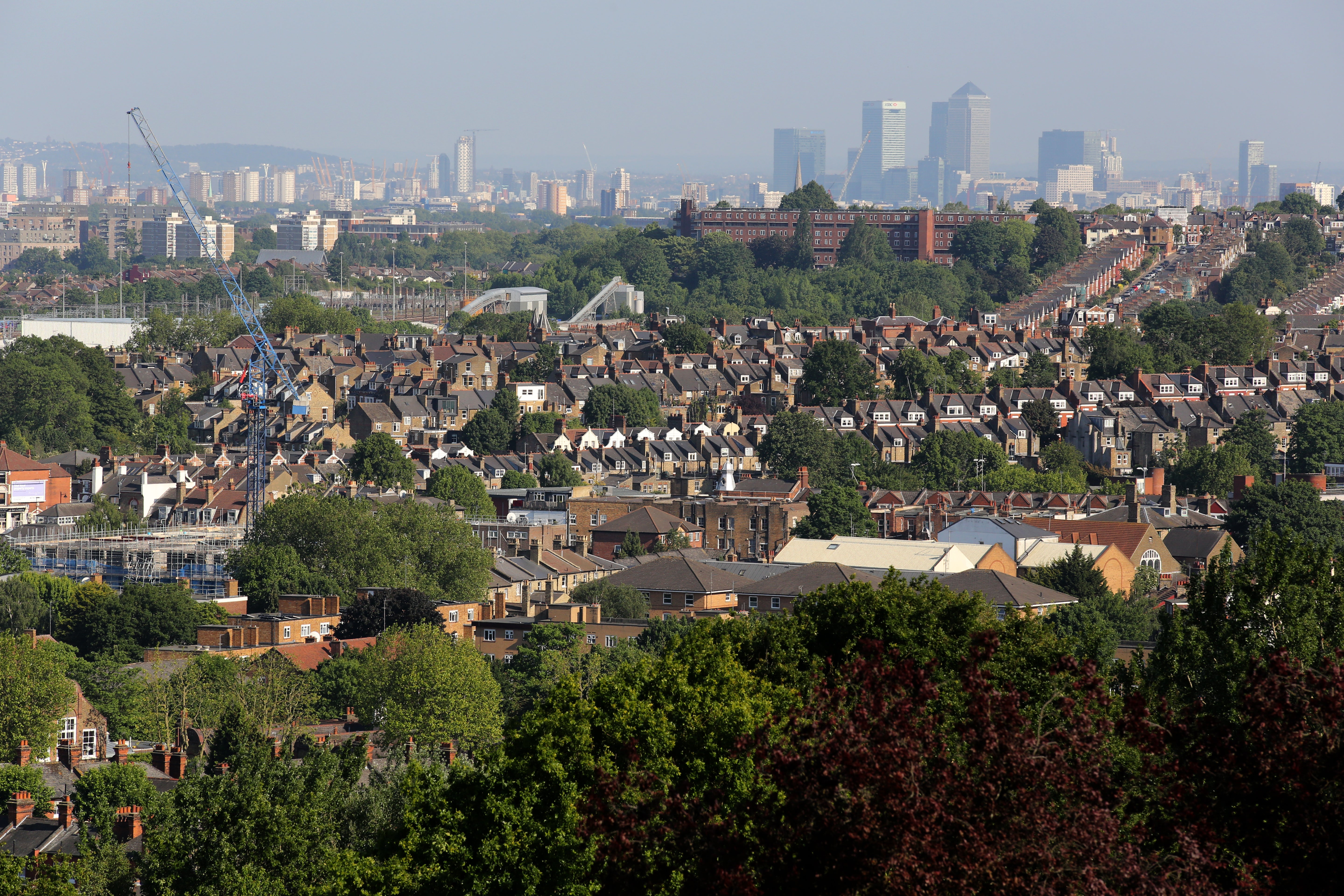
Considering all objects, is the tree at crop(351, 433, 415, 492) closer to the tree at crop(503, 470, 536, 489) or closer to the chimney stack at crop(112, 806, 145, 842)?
the tree at crop(503, 470, 536, 489)

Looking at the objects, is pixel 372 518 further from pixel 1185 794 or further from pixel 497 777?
pixel 1185 794

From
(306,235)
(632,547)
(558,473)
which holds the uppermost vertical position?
(306,235)

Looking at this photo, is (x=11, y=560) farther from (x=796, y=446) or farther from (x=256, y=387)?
(x=796, y=446)

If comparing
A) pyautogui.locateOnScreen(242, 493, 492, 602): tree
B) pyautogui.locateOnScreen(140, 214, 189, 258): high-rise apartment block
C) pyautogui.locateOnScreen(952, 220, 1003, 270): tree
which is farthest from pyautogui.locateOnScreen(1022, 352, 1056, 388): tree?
pyautogui.locateOnScreen(140, 214, 189, 258): high-rise apartment block

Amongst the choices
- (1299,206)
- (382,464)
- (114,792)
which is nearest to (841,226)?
(1299,206)

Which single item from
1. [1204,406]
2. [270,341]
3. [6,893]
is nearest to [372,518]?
[6,893]

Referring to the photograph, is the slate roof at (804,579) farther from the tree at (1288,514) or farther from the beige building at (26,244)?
the beige building at (26,244)

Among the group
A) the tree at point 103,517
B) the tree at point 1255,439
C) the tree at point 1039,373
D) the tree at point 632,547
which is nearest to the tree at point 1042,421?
the tree at point 1255,439
